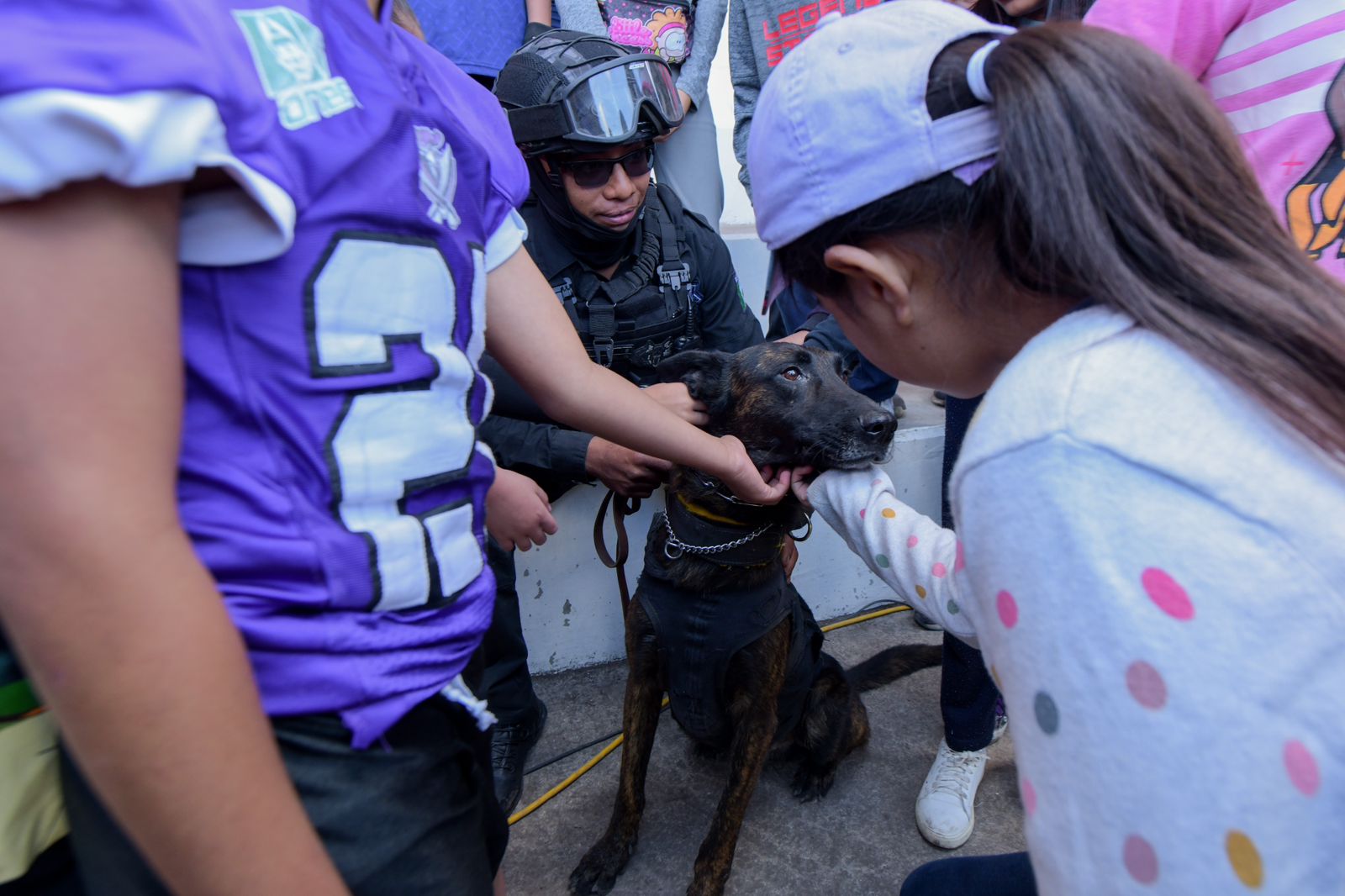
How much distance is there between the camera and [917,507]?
3.94 metres

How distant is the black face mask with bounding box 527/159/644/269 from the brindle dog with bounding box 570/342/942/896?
2.26 ft

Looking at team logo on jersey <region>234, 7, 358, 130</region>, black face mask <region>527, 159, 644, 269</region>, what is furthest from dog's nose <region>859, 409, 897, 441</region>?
team logo on jersey <region>234, 7, 358, 130</region>

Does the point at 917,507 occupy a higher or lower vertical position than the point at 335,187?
lower

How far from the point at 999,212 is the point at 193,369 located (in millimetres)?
834

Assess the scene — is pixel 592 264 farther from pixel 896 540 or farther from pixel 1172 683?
pixel 1172 683

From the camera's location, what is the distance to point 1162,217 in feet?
2.60

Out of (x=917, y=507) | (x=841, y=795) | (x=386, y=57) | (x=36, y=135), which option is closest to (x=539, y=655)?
(x=841, y=795)

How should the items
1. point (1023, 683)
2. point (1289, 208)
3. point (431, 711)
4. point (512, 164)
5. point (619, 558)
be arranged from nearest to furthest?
point (1023, 683)
point (431, 711)
point (512, 164)
point (1289, 208)
point (619, 558)

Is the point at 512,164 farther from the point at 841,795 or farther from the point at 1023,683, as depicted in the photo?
the point at 841,795

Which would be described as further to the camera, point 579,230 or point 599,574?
point 599,574

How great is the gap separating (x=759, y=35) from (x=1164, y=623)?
12.1 ft

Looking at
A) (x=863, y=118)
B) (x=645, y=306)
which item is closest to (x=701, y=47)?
(x=645, y=306)

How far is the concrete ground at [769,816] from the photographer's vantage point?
255 cm

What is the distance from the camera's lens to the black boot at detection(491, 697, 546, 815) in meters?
2.78
